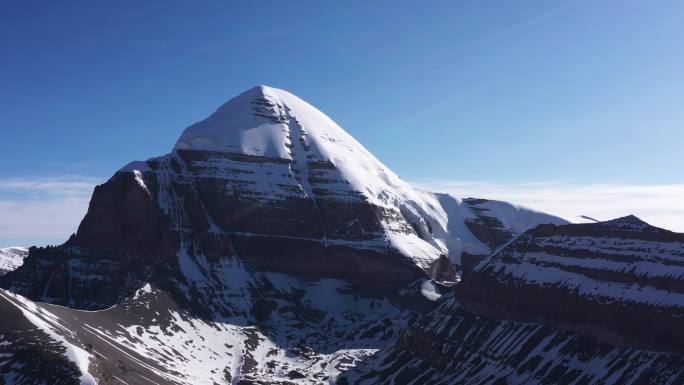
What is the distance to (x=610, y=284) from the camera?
556 feet

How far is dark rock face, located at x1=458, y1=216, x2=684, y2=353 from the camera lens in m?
153

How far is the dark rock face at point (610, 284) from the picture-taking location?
152750 mm

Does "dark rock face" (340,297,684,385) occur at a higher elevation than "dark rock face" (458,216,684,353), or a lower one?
lower

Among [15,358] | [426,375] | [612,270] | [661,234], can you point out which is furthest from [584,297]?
[15,358]

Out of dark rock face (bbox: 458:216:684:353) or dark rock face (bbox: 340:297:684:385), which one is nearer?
dark rock face (bbox: 340:297:684:385)

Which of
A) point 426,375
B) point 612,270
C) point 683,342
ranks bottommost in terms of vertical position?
point 426,375

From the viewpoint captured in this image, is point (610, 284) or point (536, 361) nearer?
point (536, 361)

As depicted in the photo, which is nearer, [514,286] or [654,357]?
[654,357]

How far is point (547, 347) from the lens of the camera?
172375 mm

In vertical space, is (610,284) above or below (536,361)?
above

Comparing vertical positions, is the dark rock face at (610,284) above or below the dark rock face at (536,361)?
above

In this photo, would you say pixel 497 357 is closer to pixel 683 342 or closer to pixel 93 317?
pixel 683 342

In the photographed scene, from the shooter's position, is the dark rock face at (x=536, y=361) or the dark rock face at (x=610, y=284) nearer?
the dark rock face at (x=536, y=361)

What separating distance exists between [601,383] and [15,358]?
116 meters
